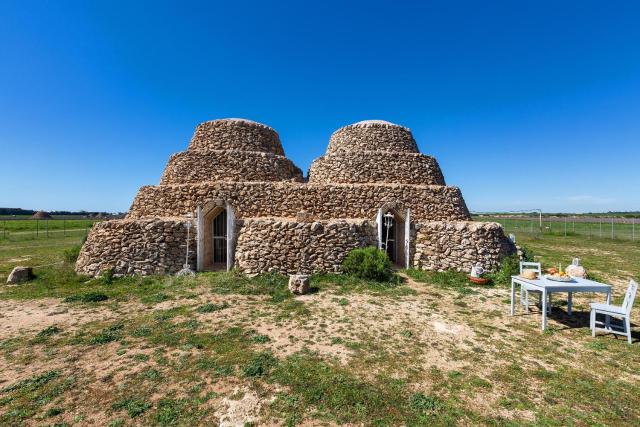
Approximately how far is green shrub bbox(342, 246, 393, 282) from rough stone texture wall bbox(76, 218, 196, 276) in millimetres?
6994

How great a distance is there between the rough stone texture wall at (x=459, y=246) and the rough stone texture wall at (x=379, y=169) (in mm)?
3401

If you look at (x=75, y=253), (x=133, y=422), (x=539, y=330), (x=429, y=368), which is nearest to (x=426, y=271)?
(x=539, y=330)

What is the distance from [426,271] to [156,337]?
Result: 9.65m

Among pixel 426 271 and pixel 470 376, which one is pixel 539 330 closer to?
pixel 470 376

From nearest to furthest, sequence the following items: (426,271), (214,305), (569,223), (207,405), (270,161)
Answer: (207,405) → (214,305) → (426,271) → (270,161) → (569,223)

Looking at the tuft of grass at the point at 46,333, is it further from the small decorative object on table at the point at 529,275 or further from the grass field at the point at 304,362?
the small decorative object on table at the point at 529,275

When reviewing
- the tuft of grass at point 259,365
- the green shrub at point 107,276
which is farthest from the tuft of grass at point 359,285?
the green shrub at point 107,276

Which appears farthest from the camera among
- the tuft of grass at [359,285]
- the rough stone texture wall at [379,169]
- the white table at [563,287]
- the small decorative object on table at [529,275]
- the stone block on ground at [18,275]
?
the rough stone texture wall at [379,169]

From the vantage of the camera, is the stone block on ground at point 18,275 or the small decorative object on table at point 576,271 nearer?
the small decorative object on table at point 576,271

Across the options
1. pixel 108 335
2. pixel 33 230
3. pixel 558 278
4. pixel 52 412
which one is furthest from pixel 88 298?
pixel 33 230

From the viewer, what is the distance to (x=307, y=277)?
863 cm

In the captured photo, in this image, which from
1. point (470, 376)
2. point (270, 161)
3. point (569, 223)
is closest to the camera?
point (470, 376)

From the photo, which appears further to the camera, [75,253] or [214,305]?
[75,253]

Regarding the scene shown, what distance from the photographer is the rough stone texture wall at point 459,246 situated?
10594 mm
